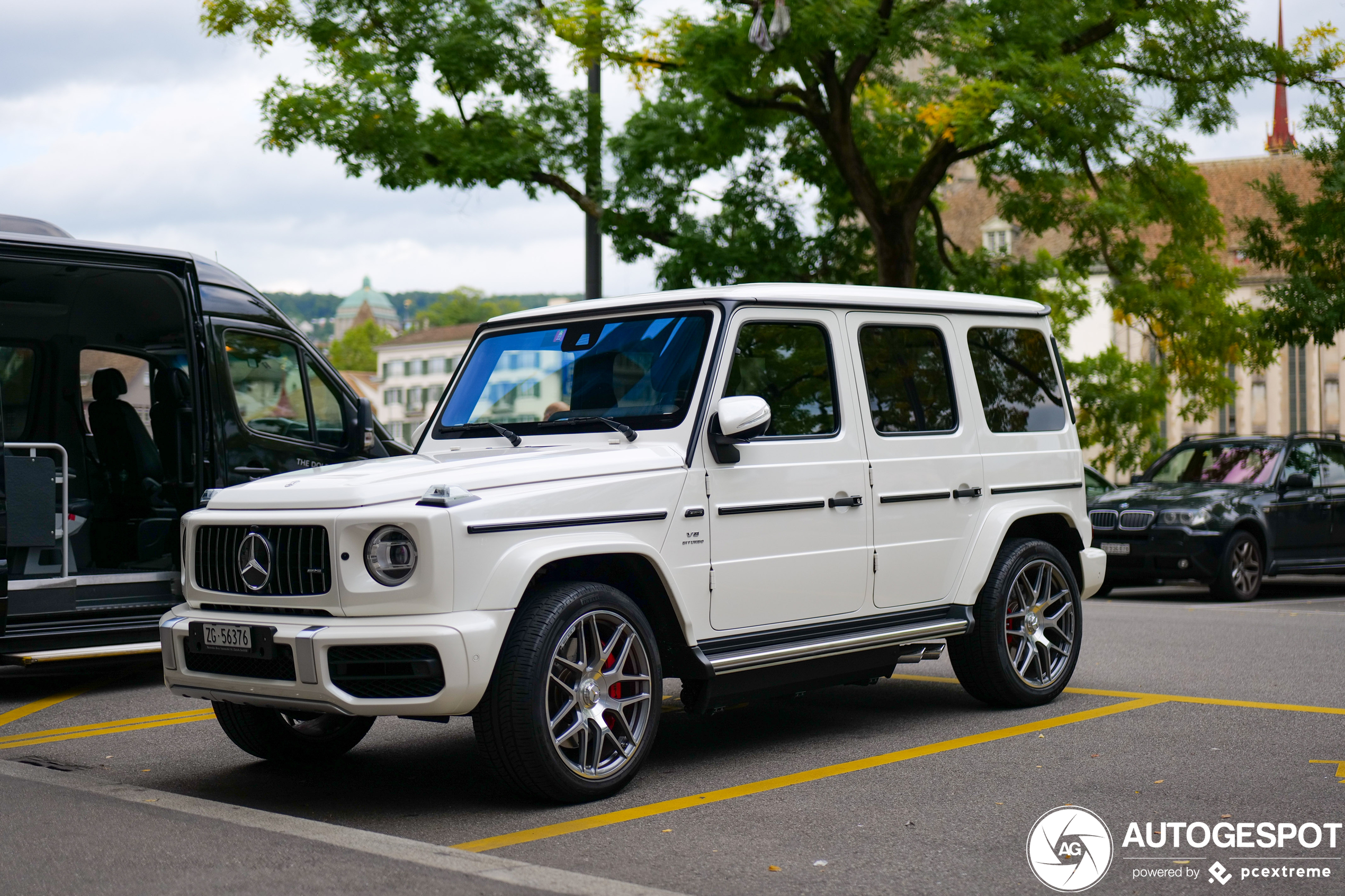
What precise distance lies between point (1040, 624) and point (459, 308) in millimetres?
135534

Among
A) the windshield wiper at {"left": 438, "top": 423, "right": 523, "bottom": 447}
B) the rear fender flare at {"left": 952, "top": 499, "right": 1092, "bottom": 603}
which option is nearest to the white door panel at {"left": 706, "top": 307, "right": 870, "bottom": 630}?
the rear fender flare at {"left": 952, "top": 499, "right": 1092, "bottom": 603}

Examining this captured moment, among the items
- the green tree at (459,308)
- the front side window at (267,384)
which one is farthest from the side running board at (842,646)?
the green tree at (459,308)

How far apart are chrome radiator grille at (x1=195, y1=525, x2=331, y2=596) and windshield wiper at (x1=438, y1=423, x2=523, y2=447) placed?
1.33 meters

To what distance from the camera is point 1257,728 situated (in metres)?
7.12

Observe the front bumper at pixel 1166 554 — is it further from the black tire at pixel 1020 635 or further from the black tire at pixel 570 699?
the black tire at pixel 570 699

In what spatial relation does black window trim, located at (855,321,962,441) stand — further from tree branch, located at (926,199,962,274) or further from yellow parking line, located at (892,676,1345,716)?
tree branch, located at (926,199,962,274)

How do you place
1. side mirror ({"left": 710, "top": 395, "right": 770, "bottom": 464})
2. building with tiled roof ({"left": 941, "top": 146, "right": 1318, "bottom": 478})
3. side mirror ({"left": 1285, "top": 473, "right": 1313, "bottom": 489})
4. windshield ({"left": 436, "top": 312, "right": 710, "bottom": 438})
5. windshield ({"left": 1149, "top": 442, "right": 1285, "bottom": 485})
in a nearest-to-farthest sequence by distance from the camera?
side mirror ({"left": 710, "top": 395, "right": 770, "bottom": 464}) < windshield ({"left": 436, "top": 312, "right": 710, "bottom": 438}) < side mirror ({"left": 1285, "top": 473, "right": 1313, "bottom": 489}) < windshield ({"left": 1149, "top": 442, "right": 1285, "bottom": 485}) < building with tiled roof ({"left": 941, "top": 146, "right": 1318, "bottom": 478})

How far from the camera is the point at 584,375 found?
6.73 meters

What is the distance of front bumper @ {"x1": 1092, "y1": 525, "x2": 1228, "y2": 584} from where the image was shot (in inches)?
596

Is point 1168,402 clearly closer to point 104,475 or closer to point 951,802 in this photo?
point 104,475

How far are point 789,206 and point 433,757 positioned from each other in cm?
1707

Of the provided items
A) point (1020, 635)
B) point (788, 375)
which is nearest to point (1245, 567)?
point (1020, 635)

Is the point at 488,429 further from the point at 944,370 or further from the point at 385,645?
the point at 944,370

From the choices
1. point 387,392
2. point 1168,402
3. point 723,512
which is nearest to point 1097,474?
point 1168,402
